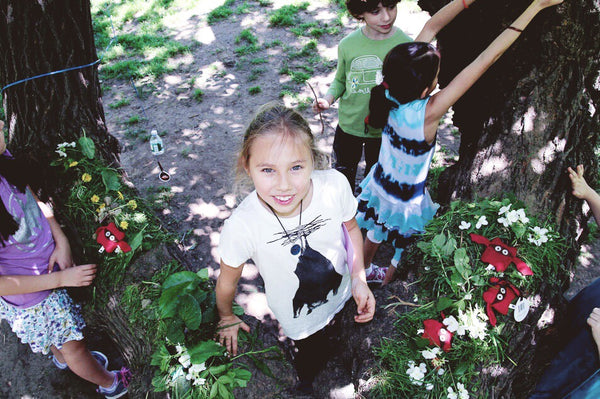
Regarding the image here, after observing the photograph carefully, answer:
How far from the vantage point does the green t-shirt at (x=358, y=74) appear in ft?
9.87

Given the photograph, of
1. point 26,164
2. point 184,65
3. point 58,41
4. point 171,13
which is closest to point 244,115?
point 184,65

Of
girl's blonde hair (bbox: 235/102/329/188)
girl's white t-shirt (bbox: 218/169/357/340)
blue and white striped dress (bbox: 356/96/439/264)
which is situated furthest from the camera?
blue and white striped dress (bbox: 356/96/439/264)

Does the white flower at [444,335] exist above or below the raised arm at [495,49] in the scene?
below

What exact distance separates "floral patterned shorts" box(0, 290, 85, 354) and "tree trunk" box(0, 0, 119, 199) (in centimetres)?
86

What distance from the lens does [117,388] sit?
2.86 metres

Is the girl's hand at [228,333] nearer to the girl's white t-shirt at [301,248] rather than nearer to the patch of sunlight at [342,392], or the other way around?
the girl's white t-shirt at [301,248]

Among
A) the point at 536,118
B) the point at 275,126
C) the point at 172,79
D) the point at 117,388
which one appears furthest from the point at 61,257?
the point at 172,79

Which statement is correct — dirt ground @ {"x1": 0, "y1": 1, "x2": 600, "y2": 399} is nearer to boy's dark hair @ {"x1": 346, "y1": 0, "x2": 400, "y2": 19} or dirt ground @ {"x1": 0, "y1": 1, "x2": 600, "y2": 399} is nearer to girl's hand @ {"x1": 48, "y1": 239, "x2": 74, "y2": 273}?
girl's hand @ {"x1": 48, "y1": 239, "x2": 74, "y2": 273}

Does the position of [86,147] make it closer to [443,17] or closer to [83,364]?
[83,364]

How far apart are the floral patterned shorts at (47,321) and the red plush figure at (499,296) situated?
101 inches

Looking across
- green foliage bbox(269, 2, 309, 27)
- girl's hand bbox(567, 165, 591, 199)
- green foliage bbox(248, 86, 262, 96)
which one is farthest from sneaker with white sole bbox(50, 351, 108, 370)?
green foliage bbox(269, 2, 309, 27)

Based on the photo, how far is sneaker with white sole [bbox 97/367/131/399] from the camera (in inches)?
112

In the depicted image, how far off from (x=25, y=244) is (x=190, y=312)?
1124mm

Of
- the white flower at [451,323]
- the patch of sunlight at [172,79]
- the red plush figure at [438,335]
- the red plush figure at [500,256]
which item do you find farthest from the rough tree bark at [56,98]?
the patch of sunlight at [172,79]
